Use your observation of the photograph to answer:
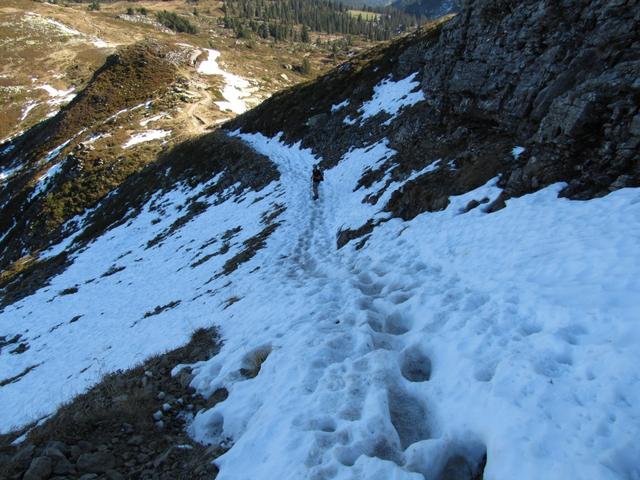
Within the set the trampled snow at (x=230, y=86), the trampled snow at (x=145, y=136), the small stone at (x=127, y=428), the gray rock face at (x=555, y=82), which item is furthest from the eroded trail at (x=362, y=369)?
the trampled snow at (x=230, y=86)

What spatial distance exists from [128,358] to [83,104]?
81103 millimetres

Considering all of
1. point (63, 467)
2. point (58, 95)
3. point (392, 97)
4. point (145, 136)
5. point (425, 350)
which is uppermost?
point (58, 95)

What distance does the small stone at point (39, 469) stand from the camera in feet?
20.3

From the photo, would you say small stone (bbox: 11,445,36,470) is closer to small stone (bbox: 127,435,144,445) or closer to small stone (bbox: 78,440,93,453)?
small stone (bbox: 78,440,93,453)

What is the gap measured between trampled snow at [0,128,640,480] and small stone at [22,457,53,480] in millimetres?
2397

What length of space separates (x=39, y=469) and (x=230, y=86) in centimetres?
9620

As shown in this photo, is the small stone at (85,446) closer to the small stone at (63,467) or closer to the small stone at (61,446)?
the small stone at (61,446)

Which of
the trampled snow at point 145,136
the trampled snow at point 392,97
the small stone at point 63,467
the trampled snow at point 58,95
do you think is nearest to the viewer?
the small stone at point 63,467

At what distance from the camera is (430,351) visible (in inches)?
320

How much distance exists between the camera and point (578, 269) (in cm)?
837

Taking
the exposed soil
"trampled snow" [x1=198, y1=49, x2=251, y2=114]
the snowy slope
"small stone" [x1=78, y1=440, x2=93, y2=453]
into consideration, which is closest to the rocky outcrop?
the snowy slope

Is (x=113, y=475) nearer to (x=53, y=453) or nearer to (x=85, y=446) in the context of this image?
(x=85, y=446)

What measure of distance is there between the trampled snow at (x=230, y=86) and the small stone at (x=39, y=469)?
263 feet

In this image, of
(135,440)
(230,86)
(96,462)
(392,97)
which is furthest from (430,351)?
(230,86)
